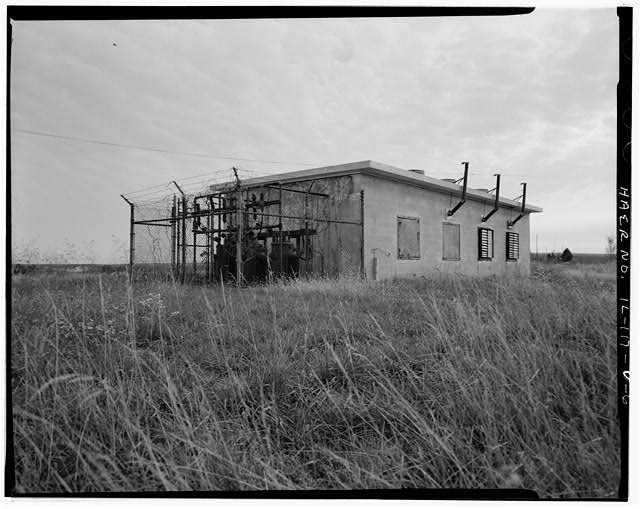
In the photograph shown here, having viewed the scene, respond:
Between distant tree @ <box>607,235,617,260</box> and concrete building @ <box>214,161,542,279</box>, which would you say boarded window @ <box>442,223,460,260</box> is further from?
distant tree @ <box>607,235,617,260</box>

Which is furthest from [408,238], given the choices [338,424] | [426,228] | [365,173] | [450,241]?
[338,424]

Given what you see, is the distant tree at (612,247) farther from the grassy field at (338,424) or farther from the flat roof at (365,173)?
the flat roof at (365,173)

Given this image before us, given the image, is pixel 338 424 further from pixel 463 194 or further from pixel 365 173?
pixel 463 194

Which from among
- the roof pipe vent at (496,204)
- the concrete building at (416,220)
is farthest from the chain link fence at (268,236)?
the roof pipe vent at (496,204)

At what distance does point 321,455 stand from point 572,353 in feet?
4.48

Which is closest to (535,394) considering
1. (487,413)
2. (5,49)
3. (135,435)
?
(487,413)

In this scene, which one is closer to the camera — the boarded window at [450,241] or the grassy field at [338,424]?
the grassy field at [338,424]

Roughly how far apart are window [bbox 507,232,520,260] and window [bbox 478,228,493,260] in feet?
4.34

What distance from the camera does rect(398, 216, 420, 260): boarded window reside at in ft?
35.7

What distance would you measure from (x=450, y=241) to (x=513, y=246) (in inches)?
167

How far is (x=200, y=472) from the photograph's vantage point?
59.2 inches

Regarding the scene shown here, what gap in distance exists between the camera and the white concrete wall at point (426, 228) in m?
9.97

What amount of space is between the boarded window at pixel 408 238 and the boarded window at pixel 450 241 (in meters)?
1.37

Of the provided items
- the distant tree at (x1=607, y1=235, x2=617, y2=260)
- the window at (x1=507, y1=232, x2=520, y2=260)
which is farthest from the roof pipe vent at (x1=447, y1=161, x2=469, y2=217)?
the distant tree at (x1=607, y1=235, x2=617, y2=260)
